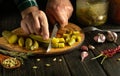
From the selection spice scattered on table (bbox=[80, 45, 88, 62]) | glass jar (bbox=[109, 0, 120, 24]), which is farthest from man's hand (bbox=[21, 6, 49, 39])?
glass jar (bbox=[109, 0, 120, 24])

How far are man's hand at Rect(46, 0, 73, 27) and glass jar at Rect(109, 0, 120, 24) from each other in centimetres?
16

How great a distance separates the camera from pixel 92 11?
43.4 inches

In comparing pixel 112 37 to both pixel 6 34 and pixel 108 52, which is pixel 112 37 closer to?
pixel 108 52

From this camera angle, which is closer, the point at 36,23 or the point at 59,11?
the point at 36,23

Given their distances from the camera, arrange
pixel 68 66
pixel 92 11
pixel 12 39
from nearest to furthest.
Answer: pixel 68 66, pixel 12 39, pixel 92 11

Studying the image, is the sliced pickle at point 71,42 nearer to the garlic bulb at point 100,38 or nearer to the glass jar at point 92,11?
the garlic bulb at point 100,38

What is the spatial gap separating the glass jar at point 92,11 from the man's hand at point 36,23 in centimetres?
21

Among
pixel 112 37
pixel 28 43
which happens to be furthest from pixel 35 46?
pixel 112 37

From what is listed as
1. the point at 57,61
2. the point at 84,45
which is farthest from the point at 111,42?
the point at 57,61

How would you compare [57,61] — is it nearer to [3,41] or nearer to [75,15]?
[3,41]

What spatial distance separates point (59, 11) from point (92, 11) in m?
0.13

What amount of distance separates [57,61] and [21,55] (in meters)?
0.11

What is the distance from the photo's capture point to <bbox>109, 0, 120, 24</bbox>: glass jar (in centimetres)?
111

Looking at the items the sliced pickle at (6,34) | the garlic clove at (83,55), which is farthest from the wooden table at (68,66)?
the sliced pickle at (6,34)
